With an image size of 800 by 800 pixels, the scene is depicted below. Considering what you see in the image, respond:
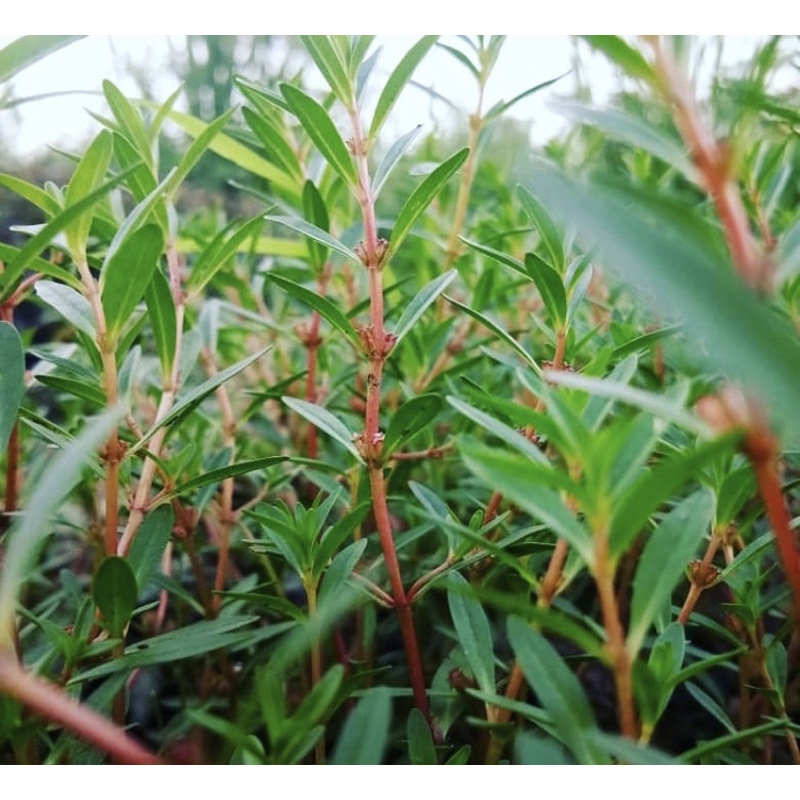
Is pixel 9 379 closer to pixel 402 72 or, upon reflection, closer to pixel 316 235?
pixel 316 235

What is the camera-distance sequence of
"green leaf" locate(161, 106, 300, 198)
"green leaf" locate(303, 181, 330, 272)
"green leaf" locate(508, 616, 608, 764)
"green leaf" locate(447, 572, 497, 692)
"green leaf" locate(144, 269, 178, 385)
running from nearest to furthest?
"green leaf" locate(508, 616, 608, 764) < "green leaf" locate(447, 572, 497, 692) < "green leaf" locate(144, 269, 178, 385) < "green leaf" locate(303, 181, 330, 272) < "green leaf" locate(161, 106, 300, 198)

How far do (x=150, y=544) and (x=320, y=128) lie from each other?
0.36m

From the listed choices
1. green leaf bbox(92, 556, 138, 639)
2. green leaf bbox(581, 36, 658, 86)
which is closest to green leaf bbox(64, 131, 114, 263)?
green leaf bbox(92, 556, 138, 639)

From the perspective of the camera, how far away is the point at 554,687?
40cm

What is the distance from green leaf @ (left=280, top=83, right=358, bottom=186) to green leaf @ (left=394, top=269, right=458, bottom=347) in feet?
0.39

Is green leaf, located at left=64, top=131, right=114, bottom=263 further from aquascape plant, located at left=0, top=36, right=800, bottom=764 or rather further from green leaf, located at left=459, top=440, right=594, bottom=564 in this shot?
green leaf, located at left=459, top=440, right=594, bottom=564

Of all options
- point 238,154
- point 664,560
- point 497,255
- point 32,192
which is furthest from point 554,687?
point 238,154

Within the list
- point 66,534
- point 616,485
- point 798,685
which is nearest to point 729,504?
point 616,485

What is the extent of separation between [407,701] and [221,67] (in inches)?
77.5

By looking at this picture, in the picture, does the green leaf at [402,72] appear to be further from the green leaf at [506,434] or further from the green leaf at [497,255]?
the green leaf at [506,434]

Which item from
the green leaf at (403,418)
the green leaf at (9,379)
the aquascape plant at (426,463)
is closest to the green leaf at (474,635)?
the aquascape plant at (426,463)

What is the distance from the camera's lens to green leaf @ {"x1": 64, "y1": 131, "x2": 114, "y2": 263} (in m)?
0.55

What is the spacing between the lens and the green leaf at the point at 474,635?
505mm

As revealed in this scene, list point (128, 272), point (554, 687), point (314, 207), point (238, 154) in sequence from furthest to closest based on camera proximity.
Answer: point (238, 154) < point (314, 207) < point (128, 272) < point (554, 687)
